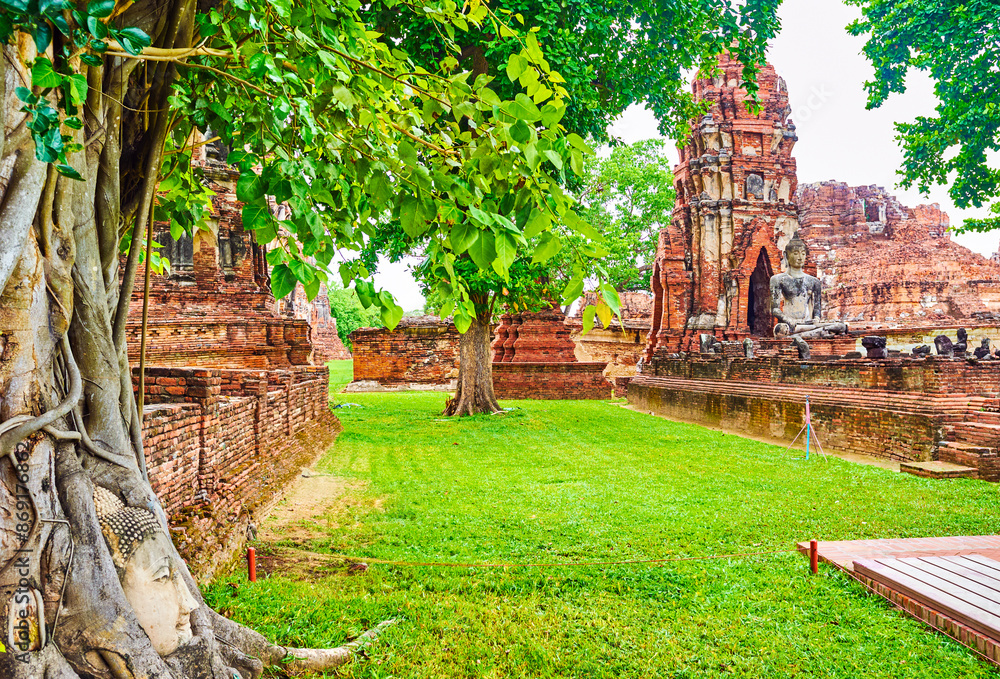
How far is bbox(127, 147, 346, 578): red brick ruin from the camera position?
3.84 m

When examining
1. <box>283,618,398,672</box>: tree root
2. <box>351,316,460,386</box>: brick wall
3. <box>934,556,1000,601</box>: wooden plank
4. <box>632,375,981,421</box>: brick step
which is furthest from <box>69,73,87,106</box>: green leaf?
<box>351,316,460,386</box>: brick wall

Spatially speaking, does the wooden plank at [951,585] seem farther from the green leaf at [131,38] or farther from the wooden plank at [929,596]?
the green leaf at [131,38]

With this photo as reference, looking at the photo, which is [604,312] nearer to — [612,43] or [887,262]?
[612,43]

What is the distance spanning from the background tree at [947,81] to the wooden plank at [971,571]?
34.7 ft

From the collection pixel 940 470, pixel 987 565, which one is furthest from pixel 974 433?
pixel 987 565

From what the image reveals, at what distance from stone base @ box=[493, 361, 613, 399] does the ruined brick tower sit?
303 centimetres

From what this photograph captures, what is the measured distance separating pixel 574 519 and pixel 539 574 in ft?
4.33

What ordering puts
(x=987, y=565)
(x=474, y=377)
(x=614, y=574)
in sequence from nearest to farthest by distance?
(x=987, y=565)
(x=614, y=574)
(x=474, y=377)

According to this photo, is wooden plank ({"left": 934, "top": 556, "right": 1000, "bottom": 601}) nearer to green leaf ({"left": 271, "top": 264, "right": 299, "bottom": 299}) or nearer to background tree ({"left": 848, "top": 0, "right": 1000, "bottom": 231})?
green leaf ({"left": 271, "top": 264, "right": 299, "bottom": 299})

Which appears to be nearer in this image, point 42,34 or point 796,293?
point 42,34

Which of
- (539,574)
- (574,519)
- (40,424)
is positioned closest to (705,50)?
(574,519)

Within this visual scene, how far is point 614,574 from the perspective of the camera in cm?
380

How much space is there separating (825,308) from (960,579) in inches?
1085

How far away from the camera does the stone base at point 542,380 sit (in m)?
17.8
